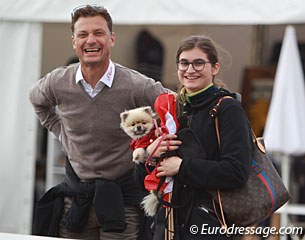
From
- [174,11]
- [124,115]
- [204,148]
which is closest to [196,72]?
[204,148]

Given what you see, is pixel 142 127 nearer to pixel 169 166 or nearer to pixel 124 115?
pixel 124 115

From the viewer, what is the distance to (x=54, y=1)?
503 centimetres

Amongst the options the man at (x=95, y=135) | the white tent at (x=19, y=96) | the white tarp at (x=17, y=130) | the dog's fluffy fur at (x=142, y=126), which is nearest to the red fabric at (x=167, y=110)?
the dog's fluffy fur at (x=142, y=126)

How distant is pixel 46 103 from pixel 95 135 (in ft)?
1.27

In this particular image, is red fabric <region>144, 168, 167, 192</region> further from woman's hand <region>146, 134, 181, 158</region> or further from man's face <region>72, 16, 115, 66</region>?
man's face <region>72, 16, 115, 66</region>

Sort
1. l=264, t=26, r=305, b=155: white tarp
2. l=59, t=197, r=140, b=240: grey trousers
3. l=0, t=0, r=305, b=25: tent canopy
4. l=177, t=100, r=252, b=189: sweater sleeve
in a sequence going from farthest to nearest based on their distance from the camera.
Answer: l=264, t=26, r=305, b=155: white tarp → l=0, t=0, r=305, b=25: tent canopy → l=59, t=197, r=140, b=240: grey trousers → l=177, t=100, r=252, b=189: sweater sleeve

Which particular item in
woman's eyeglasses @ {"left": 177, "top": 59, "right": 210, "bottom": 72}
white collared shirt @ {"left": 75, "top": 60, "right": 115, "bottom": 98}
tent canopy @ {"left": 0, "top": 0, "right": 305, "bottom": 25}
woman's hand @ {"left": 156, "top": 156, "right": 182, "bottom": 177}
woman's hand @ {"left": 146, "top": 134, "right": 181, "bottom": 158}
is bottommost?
woman's hand @ {"left": 156, "top": 156, "right": 182, "bottom": 177}

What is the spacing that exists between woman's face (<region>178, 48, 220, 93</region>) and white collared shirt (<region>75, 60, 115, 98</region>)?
541mm

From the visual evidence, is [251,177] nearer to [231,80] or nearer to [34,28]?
[34,28]

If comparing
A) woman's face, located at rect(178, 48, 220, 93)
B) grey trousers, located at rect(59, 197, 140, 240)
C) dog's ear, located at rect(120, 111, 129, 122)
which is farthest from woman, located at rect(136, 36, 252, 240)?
grey trousers, located at rect(59, 197, 140, 240)

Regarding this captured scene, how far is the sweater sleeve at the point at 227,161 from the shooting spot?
93.0 inches

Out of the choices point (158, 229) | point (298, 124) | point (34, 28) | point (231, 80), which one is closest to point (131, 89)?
point (158, 229)

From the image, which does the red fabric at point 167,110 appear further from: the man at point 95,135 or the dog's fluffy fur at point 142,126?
the man at point 95,135

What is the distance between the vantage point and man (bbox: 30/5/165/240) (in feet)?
9.87
